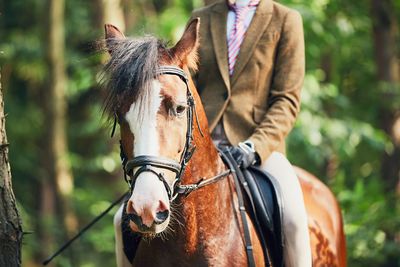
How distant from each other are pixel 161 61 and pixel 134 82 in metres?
0.27

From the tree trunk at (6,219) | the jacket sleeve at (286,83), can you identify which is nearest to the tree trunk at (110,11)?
the jacket sleeve at (286,83)

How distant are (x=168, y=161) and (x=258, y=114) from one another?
1551mm

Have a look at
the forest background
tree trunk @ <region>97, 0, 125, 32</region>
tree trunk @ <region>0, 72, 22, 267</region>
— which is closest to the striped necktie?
tree trunk @ <region>0, 72, 22, 267</region>

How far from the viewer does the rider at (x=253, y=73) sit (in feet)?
19.2

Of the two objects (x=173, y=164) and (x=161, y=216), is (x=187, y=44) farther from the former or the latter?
(x=161, y=216)

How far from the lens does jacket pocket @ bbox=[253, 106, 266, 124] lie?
592 cm

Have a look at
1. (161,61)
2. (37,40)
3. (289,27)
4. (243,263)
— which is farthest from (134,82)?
(37,40)

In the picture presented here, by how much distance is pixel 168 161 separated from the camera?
4500mm

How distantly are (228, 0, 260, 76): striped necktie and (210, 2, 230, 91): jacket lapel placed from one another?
0.04 metres

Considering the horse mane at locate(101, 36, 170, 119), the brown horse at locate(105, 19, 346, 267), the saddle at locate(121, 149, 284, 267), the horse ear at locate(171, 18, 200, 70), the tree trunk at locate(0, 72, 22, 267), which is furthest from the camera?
the saddle at locate(121, 149, 284, 267)

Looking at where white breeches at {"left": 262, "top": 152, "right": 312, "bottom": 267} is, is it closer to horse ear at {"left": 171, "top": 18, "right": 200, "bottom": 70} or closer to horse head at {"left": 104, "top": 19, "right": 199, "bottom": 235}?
horse head at {"left": 104, "top": 19, "right": 199, "bottom": 235}

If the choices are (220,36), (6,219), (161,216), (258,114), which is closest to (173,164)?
(161,216)

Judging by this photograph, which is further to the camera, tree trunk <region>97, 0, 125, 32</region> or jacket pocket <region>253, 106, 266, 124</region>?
tree trunk <region>97, 0, 125, 32</region>

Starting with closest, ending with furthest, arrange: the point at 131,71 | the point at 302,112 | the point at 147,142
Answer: the point at 147,142, the point at 131,71, the point at 302,112
